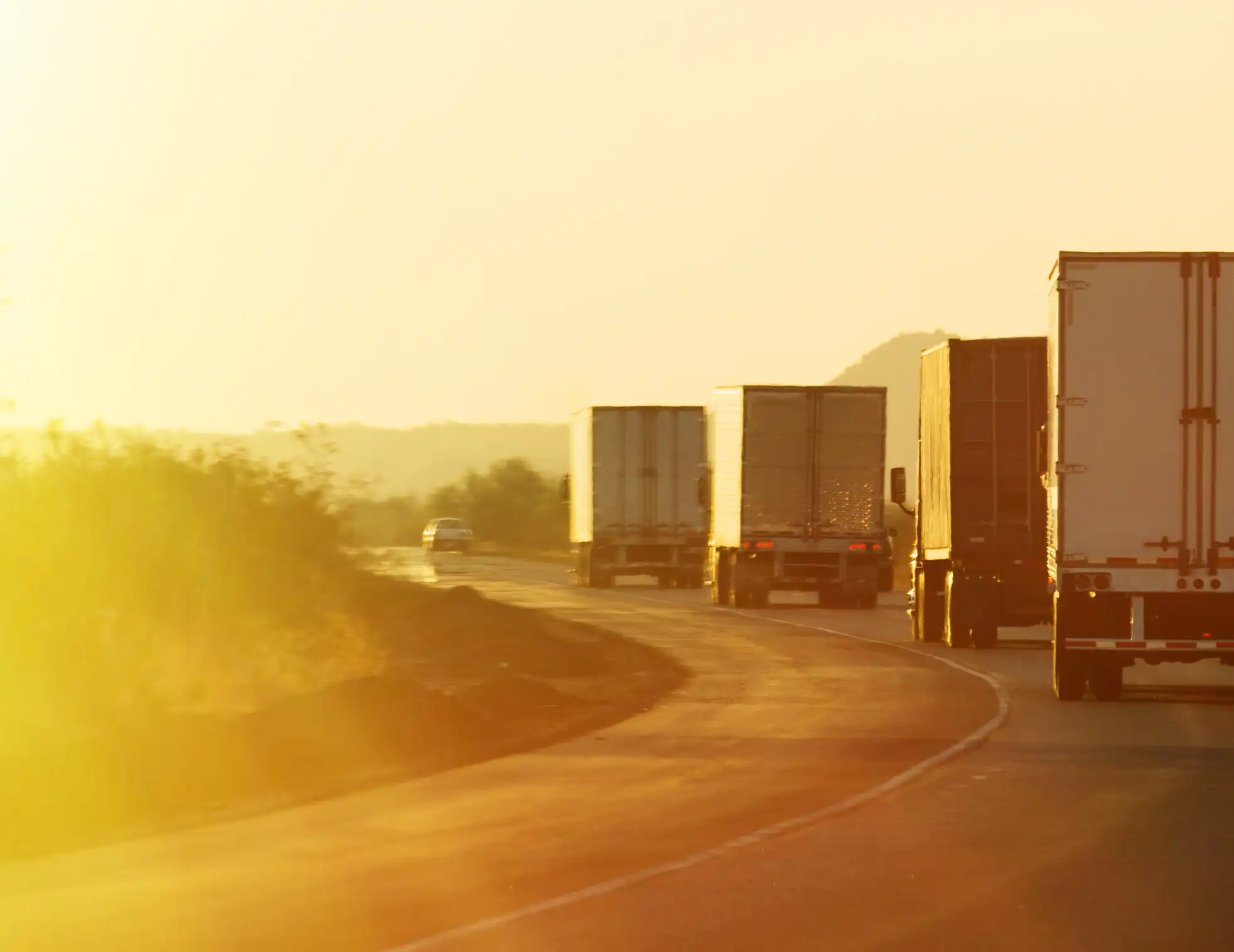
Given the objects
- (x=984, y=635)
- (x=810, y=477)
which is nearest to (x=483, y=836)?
(x=984, y=635)

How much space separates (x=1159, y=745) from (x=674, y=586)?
43.3m

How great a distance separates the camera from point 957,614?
32531mm

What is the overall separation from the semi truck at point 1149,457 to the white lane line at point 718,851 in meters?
1.62

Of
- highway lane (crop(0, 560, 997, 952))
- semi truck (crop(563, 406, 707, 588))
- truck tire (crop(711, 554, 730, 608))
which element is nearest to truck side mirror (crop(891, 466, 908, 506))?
truck tire (crop(711, 554, 730, 608))

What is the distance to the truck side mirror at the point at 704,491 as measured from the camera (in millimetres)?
54594

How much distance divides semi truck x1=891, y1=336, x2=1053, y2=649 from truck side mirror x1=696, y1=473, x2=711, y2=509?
22452 mm

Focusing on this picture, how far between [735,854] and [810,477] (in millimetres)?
33334

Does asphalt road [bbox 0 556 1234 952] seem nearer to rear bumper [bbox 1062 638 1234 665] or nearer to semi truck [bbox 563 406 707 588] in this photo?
rear bumper [bbox 1062 638 1234 665]

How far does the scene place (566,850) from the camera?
12.5 m

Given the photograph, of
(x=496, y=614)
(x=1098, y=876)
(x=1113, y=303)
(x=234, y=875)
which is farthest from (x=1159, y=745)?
(x=496, y=614)

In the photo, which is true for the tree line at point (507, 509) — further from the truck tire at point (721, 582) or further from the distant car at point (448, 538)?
the truck tire at point (721, 582)

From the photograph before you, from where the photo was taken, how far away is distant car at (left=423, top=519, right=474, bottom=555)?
109 meters

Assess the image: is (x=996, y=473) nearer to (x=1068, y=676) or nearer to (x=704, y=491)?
(x=1068, y=676)

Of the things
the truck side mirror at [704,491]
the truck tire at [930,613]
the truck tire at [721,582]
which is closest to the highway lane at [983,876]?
the truck tire at [930,613]
